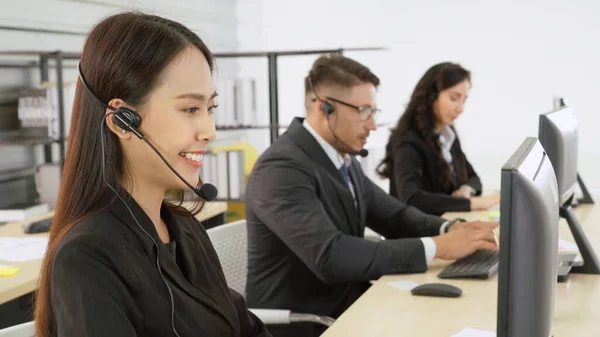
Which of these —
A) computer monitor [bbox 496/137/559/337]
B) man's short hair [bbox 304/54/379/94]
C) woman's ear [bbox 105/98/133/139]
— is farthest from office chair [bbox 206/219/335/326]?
computer monitor [bbox 496/137/559/337]

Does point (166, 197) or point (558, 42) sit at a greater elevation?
point (558, 42)

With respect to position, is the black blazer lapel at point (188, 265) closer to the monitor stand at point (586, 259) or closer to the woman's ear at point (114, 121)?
the woman's ear at point (114, 121)

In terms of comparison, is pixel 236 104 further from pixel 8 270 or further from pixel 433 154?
pixel 8 270

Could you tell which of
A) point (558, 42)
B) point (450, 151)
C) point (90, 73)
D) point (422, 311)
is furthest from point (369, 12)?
point (90, 73)

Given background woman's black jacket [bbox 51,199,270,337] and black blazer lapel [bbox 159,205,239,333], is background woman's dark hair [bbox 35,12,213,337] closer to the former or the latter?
background woman's black jacket [bbox 51,199,270,337]

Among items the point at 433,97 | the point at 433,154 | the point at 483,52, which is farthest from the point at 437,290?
the point at 483,52

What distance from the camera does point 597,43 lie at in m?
5.40

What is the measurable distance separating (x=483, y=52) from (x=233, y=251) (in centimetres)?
378

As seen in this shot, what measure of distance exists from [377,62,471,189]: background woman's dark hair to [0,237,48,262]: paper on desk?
1.64m

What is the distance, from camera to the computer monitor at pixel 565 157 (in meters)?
1.93

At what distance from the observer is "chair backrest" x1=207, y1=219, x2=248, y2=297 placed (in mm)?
2336

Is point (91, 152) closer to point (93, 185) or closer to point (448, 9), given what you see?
point (93, 185)

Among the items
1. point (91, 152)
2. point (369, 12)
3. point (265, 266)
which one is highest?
point (369, 12)

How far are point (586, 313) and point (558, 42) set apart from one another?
13.5ft
